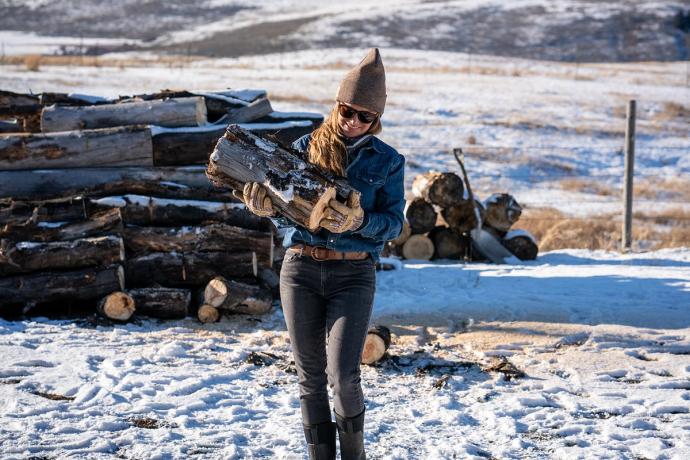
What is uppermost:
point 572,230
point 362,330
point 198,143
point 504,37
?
point 504,37

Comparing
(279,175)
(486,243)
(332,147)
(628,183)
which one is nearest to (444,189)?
(486,243)

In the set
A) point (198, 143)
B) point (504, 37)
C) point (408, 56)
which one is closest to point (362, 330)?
point (198, 143)

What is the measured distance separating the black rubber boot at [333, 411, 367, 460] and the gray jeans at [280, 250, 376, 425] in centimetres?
4

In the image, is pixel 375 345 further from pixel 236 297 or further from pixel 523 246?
pixel 523 246

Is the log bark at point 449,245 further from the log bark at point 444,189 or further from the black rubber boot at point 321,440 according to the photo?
the black rubber boot at point 321,440

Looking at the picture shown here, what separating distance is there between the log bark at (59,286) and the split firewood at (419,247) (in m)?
3.89

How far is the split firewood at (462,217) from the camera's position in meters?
10.1

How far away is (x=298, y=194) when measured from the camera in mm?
3818

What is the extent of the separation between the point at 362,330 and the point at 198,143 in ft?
15.8

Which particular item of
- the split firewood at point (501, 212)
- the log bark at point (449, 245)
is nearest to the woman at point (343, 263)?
the log bark at point (449, 245)

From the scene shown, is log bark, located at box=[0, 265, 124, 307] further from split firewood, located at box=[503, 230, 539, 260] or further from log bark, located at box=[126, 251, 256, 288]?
split firewood, located at box=[503, 230, 539, 260]

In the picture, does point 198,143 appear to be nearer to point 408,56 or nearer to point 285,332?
point 285,332

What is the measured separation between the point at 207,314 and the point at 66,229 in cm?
152

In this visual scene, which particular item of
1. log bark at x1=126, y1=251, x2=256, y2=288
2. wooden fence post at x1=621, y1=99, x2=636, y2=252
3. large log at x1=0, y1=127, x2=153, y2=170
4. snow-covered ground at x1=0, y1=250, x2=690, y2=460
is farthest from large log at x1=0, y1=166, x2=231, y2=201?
wooden fence post at x1=621, y1=99, x2=636, y2=252
